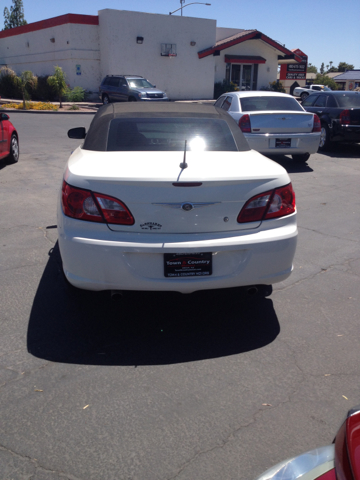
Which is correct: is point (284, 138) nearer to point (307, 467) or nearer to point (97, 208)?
point (97, 208)

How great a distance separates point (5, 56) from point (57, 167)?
35386mm

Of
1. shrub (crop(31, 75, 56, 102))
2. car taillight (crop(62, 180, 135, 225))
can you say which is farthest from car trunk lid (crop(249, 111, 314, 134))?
shrub (crop(31, 75, 56, 102))

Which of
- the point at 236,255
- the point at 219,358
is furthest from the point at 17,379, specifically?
the point at 236,255

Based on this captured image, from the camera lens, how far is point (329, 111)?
41.0 ft

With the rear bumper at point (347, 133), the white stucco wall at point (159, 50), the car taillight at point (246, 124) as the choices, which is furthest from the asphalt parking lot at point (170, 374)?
the white stucco wall at point (159, 50)

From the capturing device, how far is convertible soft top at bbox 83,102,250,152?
4.03 metres

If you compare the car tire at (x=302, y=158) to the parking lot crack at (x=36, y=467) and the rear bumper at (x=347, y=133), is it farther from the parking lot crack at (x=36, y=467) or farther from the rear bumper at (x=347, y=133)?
the parking lot crack at (x=36, y=467)

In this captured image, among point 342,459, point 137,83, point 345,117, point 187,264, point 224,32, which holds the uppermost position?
point 224,32

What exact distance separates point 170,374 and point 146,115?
2.47 m

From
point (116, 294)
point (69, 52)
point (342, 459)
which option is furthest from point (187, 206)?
point (69, 52)

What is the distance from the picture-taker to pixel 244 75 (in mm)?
38188

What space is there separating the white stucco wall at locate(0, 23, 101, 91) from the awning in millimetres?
10622

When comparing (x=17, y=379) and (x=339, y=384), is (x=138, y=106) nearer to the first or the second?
(x=17, y=379)

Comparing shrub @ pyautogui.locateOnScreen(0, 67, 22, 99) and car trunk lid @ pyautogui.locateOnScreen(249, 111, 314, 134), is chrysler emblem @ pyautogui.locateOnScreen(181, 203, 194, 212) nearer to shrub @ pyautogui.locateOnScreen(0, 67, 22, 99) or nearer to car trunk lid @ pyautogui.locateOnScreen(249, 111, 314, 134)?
car trunk lid @ pyautogui.locateOnScreen(249, 111, 314, 134)
